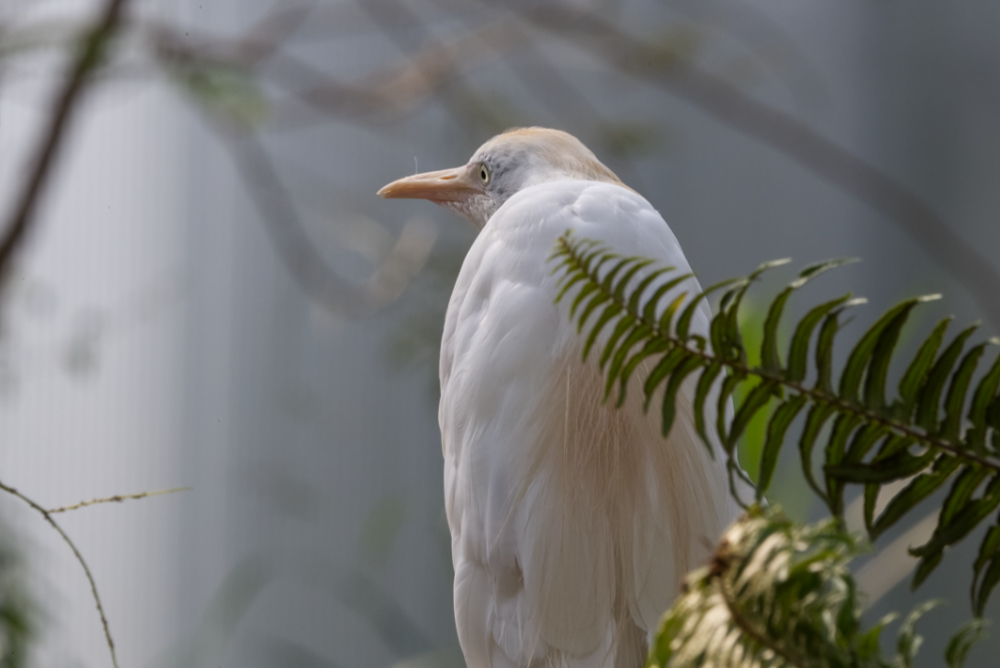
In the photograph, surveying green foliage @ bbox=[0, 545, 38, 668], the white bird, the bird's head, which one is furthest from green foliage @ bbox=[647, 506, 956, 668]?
green foliage @ bbox=[0, 545, 38, 668]

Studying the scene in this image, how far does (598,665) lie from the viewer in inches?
18.4

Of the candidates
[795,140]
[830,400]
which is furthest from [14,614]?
[795,140]

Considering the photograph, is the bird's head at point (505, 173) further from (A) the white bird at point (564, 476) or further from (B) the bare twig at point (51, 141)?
(B) the bare twig at point (51, 141)

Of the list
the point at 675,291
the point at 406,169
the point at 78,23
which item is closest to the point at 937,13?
the point at 406,169

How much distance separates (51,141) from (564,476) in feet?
2.03

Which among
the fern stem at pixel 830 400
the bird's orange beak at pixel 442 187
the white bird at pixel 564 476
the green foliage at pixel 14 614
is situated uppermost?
the bird's orange beak at pixel 442 187

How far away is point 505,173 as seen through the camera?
0.62 m

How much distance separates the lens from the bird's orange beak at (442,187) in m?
0.65

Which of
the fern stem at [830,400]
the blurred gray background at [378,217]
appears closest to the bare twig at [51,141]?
the blurred gray background at [378,217]

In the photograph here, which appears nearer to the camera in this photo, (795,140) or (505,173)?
(505,173)

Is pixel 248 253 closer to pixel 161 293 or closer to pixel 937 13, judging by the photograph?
pixel 161 293

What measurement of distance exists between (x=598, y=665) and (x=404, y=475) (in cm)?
90

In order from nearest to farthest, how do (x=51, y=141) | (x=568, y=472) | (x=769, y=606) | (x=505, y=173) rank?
1. (x=769, y=606)
2. (x=568, y=472)
3. (x=505, y=173)
4. (x=51, y=141)

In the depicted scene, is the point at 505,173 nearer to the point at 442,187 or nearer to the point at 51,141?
the point at 442,187
